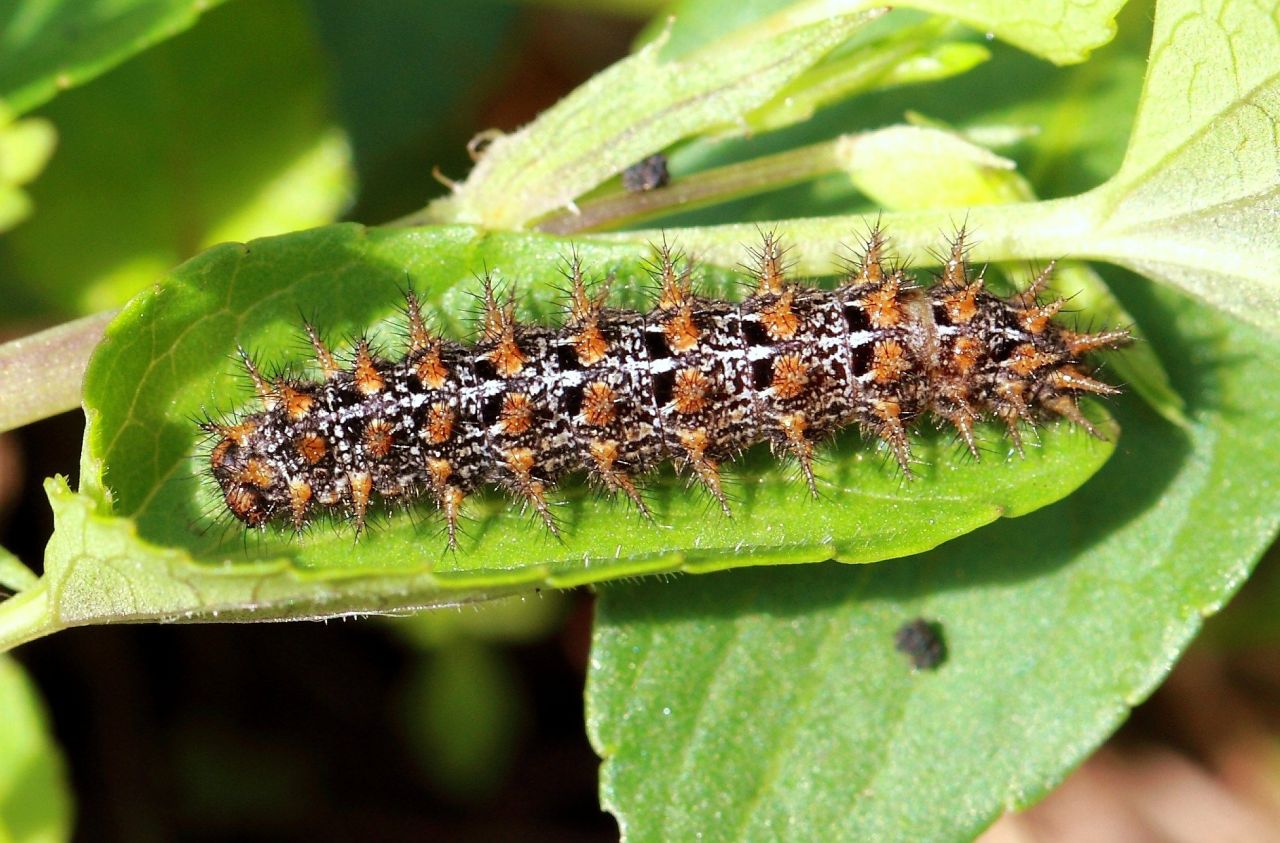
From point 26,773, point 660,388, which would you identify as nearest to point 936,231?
point 660,388

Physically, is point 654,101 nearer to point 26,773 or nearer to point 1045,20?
point 1045,20

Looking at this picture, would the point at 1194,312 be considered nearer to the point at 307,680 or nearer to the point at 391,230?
the point at 391,230

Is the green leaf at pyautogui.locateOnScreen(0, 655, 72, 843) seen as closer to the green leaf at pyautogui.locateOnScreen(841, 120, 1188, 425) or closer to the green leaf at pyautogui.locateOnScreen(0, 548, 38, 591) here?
the green leaf at pyautogui.locateOnScreen(0, 548, 38, 591)

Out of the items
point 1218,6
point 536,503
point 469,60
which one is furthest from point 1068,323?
point 469,60

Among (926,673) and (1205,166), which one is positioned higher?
(1205,166)

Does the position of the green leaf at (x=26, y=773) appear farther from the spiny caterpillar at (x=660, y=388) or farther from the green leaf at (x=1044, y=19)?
the green leaf at (x=1044, y=19)

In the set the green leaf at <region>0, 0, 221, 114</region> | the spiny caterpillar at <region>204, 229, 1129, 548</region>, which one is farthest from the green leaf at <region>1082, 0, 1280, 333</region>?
the green leaf at <region>0, 0, 221, 114</region>

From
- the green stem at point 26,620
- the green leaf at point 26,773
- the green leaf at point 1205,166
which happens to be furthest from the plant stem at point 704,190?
the green leaf at point 26,773
